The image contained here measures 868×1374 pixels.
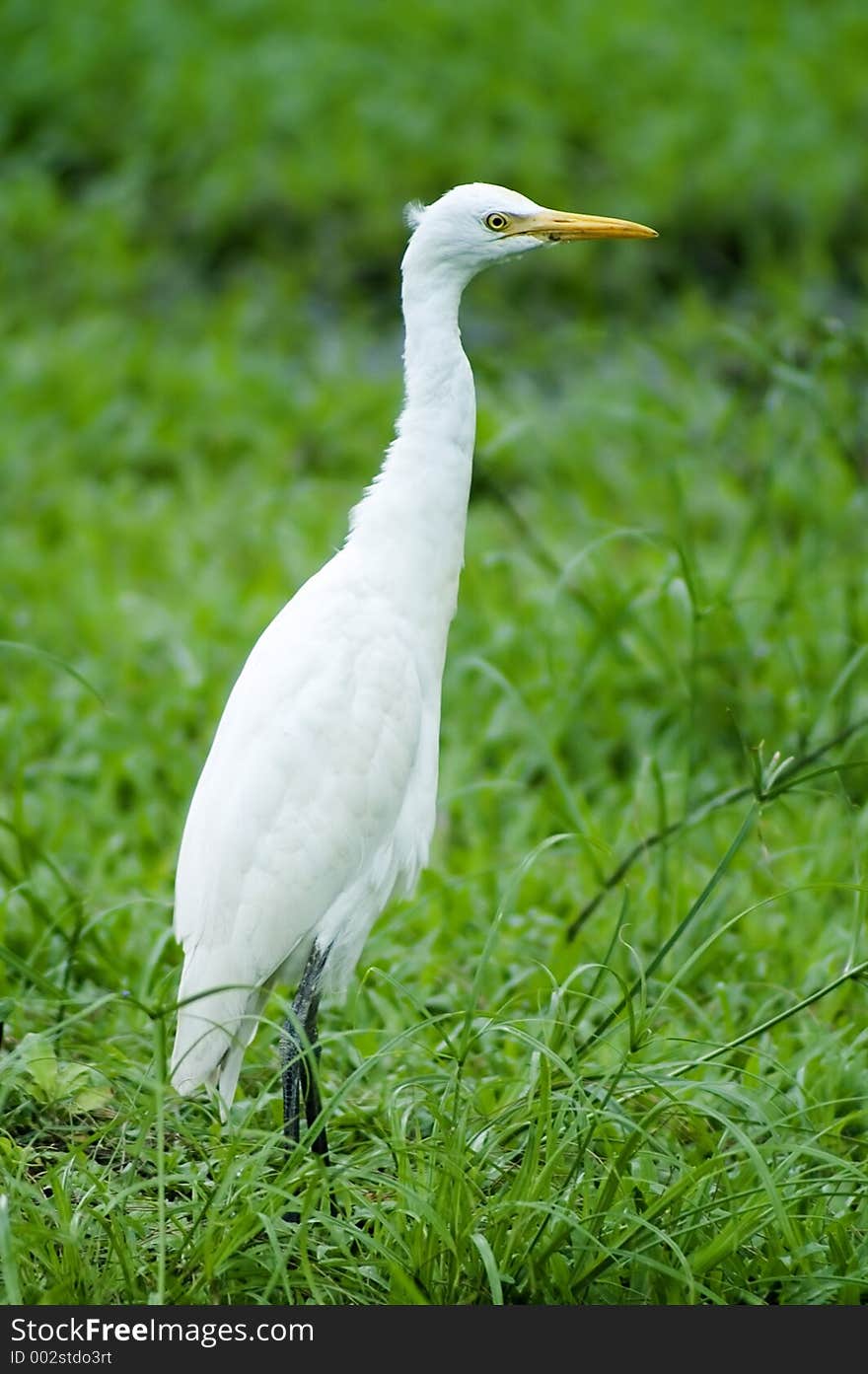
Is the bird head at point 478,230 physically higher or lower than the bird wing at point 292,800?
higher

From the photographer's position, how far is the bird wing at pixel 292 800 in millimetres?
2510

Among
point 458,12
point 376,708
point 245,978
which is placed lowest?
point 245,978

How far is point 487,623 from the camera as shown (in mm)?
4406

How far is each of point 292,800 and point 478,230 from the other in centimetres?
94

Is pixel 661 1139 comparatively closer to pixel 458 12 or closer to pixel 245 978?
pixel 245 978

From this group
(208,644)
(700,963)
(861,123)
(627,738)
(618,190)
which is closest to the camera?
(700,963)

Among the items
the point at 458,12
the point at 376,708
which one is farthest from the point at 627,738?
the point at 458,12

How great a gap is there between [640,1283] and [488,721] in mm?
2054

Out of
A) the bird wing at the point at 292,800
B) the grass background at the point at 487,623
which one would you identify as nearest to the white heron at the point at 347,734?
the bird wing at the point at 292,800

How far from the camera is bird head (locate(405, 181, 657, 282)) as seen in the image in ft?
8.39

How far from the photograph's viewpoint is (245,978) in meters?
2.53

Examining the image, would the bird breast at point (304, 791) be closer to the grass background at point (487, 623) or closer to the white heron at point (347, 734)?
the white heron at point (347, 734)

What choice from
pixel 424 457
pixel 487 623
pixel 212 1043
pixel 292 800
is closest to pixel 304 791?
pixel 292 800

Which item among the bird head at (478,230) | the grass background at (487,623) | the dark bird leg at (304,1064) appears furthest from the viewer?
the bird head at (478,230)
